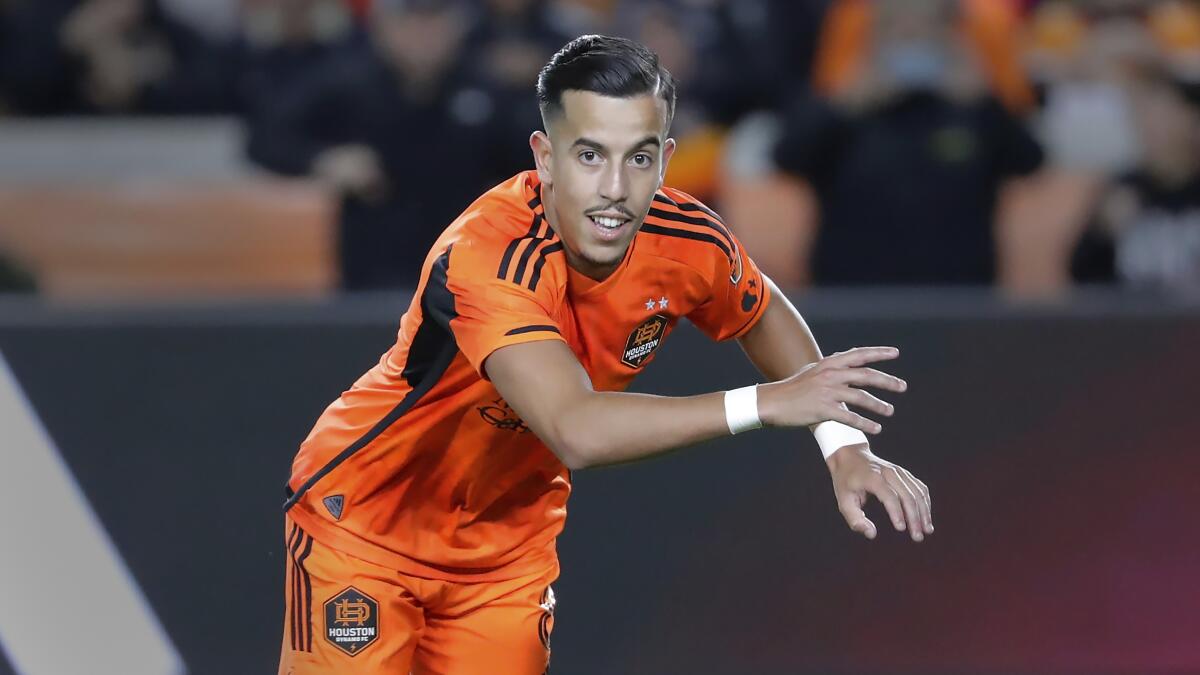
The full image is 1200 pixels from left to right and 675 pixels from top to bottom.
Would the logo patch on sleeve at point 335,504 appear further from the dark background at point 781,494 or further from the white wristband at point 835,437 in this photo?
the dark background at point 781,494

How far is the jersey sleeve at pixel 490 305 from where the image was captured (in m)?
3.72

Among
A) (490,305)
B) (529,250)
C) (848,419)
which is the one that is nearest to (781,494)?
(529,250)

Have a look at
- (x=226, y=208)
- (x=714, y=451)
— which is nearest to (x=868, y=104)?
(x=714, y=451)

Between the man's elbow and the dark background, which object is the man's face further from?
the dark background

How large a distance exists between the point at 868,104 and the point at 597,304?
350 centimetres

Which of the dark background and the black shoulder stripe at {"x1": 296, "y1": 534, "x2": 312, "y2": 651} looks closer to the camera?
the black shoulder stripe at {"x1": 296, "y1": 534, "x2": 312, "y2": 651}

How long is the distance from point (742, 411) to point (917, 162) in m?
3.92

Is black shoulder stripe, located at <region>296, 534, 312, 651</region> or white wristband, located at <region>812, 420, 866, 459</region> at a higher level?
white wristband, located at <region>812, 420, 866, 459</region>

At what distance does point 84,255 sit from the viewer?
27.1 ft

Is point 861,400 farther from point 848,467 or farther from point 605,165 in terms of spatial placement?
point 605,165

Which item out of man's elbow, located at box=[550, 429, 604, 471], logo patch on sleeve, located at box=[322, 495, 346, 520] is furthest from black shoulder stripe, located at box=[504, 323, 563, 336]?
logo patch on sleeve, located at box=[322, 495, 346, 520]

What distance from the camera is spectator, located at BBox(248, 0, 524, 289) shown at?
24.6 feet

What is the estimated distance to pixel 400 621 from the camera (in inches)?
174

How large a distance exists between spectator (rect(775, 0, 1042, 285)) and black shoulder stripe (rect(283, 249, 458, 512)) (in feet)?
11.1
